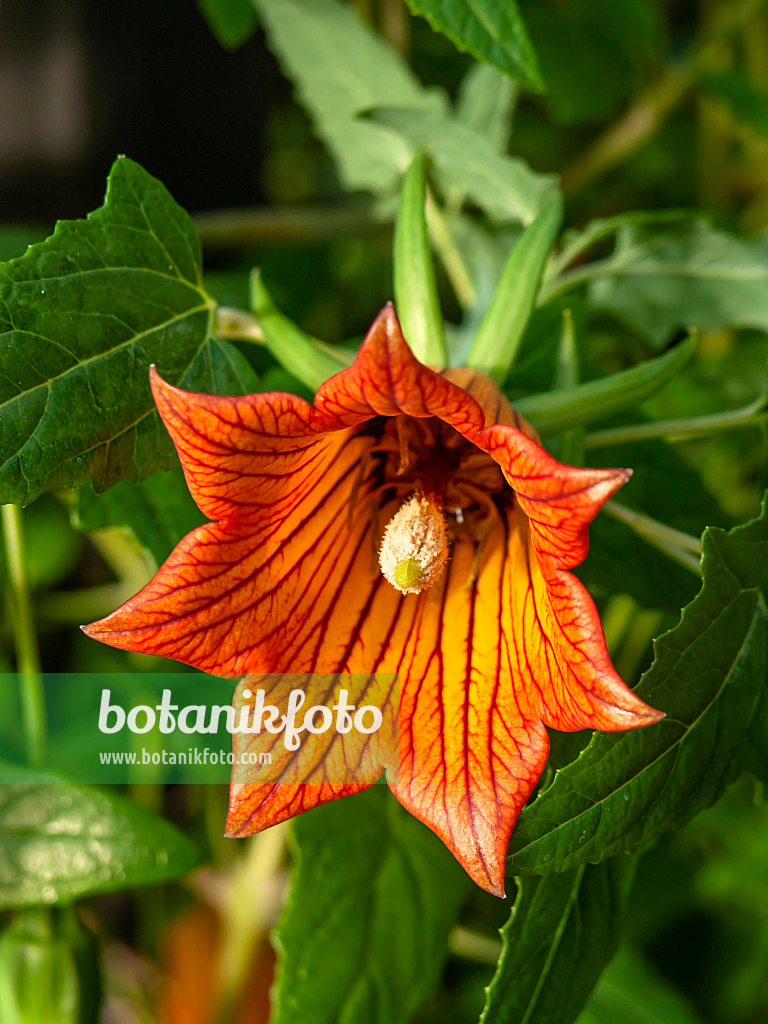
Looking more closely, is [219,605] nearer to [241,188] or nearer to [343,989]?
[343,989]

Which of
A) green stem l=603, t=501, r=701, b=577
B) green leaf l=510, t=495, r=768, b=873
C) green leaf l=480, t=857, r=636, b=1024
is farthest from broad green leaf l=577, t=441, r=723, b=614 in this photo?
green leaf l=480, t=857, r=636, b=1024

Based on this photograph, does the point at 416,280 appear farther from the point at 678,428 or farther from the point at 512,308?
the point at 678,428

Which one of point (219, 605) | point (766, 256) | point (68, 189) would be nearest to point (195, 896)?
point (219, 605)

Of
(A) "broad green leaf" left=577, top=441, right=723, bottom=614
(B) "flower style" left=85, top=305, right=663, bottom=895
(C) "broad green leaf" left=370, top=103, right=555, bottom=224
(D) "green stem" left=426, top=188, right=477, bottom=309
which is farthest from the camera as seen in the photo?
(D) "green stem" left=426, top=188, right=477, bottom=309

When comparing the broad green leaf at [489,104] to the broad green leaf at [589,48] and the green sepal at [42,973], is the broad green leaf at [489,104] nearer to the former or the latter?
the broad green leaf at [589,48]

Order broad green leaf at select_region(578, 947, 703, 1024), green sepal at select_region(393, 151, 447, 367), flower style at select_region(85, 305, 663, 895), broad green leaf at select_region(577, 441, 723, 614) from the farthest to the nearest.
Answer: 1. broad green leaf at select_region(578, 947, 703, 1024)
2. broad green leaf at select_region(577, 441, 723, 614)
3. green sepal at select_region(393, 151, 447, 367)
4. flower style at select_region(85, 305, 663, 895)

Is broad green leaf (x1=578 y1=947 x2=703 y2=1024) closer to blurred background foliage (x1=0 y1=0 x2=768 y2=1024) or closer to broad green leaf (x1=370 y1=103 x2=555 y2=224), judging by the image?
blurred background foliage (x1=0 y1=0 x2=768 y2=1024)
